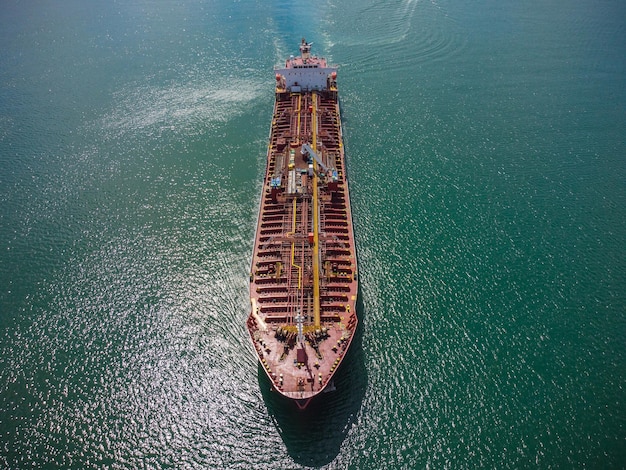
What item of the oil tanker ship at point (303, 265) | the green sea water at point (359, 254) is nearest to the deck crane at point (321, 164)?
the oil tanker ship at point (303, 265)

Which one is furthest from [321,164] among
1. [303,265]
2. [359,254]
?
[303,265]

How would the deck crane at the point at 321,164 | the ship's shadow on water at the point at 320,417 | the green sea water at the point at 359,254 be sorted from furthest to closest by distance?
the deck crane at the point at 321,164
the green sea water at the point at 359,254
the ship's shadow on water at the point at 320,417

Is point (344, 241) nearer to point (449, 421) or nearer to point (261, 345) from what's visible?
point (261, 345)

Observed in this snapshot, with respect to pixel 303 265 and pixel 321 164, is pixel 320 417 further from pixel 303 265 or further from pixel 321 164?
pixel 321 164

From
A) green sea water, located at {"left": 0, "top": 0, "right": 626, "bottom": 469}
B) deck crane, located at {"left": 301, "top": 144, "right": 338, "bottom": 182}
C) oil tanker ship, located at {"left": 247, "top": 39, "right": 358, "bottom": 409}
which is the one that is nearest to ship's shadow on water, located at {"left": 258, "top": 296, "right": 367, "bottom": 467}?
green sea water, located at {"left": 0, "top": 0, "right": 626, "bottom": 469}

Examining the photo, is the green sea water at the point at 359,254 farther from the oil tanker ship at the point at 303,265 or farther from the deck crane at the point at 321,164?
the deck crane at the point at 321,164
